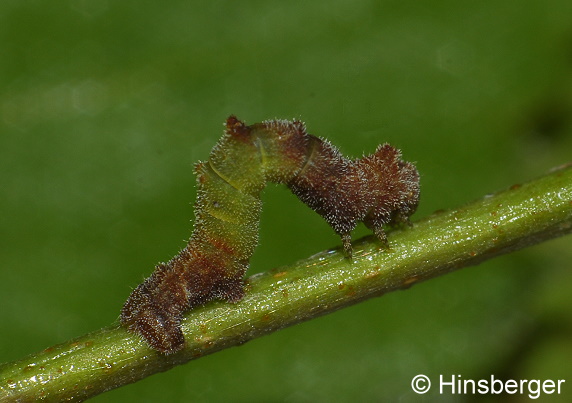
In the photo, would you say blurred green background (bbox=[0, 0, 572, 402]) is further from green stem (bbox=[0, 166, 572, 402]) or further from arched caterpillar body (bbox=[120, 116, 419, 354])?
green stem (bbox=[0, 166, 572, 402])

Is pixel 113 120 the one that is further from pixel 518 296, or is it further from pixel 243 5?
pixel 518 296

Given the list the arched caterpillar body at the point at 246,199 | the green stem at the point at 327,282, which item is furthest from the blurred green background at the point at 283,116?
the green stem at the point at 327,282

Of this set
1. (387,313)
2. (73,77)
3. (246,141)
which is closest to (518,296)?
(387,313)

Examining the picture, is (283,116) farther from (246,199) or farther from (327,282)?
(327,282)

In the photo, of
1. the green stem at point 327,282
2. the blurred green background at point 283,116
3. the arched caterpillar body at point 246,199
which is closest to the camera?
the green stem at point 327,282

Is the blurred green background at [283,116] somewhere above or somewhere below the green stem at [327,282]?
above

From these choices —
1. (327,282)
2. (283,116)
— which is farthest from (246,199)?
(283,116)

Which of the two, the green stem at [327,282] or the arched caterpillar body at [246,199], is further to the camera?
the arched caterpillar body at [246,199]

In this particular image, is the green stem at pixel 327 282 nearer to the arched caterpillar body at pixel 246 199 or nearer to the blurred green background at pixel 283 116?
the arched caterpillar body at pixel 246 199
